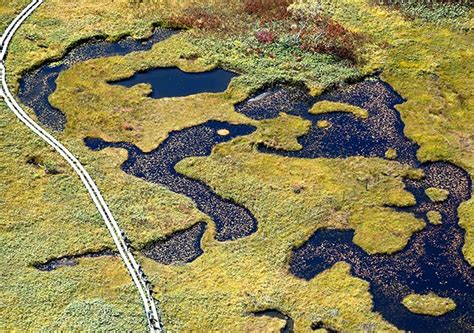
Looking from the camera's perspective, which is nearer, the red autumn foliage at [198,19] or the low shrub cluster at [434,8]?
the red autumn foliage at [198,19]

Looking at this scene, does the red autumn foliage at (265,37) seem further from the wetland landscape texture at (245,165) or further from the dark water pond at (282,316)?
the dark water pond at (282,316)

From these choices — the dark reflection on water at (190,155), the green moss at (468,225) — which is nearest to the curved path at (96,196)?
the dark reflection on water at (190,155)

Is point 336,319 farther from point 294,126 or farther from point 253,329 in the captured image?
point 294,126

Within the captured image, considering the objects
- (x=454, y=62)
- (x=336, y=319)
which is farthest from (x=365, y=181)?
(x=454, y=62)

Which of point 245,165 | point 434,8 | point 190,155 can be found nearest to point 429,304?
point 245,165

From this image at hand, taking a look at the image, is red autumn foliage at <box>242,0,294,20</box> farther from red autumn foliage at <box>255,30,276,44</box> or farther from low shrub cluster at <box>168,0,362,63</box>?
red autumn foliage at <box>255,30,276,44</box>

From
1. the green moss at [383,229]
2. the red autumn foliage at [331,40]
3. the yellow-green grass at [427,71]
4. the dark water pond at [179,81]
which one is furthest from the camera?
the red autumn foliage at [331,40]

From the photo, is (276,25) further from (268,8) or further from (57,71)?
(57,71)
